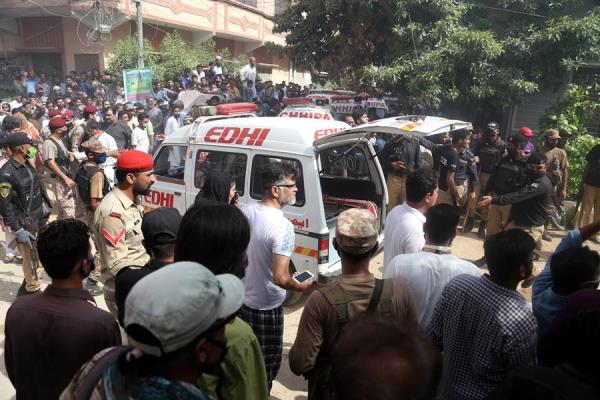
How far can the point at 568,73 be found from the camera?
10484mm

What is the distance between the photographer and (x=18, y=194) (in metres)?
4.83

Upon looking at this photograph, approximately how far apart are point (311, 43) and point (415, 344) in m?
12.8

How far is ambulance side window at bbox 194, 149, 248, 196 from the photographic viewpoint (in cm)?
488

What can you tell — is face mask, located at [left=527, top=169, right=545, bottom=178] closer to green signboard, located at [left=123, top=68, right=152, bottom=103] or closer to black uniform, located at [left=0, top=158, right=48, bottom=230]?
black uniform, located at [left=0, top=158, right=48, bottom=230]

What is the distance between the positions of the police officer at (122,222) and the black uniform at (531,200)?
3936mm

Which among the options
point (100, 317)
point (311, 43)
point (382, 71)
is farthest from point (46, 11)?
point (100, 317)

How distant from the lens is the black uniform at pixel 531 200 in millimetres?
5035

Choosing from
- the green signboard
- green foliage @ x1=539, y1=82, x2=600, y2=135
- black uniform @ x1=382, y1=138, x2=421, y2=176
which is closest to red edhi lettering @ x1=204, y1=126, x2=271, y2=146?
black uniform @ x1=382, y1=138, x2=421, y2=176

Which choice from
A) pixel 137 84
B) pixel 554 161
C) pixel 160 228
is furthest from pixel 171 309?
pixel 137 84

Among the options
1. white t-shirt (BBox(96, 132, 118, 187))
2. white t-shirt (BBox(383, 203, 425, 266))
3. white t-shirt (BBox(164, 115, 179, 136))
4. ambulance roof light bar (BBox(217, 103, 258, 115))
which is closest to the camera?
white t-shirt (BBox(383, 203, 425, 266))

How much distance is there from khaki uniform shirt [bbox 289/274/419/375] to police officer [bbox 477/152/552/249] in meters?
3.45

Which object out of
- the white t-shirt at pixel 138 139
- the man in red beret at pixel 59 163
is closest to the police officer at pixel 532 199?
the man in red beret at pixel 59 163

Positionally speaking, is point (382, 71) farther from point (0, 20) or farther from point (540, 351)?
point (0, 20)

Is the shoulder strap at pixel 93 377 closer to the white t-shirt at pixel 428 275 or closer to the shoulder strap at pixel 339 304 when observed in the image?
the shoulder strap at pixel 339 304
